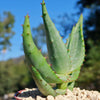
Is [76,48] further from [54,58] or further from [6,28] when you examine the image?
[6,28]

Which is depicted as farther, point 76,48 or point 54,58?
point 76,48

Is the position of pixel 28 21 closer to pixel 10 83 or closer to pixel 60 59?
pixel 60 59

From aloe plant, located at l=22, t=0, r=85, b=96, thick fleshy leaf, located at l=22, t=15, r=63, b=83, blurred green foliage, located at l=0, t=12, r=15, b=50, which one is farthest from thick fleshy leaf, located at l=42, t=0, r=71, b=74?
blurred green foliage, located at l=0, t=12, r=15, b=50

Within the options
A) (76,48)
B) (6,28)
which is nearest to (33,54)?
(76,48)

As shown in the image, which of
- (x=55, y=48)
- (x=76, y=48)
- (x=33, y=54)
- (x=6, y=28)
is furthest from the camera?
(x=6, y=28)

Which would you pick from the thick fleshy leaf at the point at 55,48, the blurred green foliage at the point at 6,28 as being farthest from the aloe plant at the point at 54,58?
the blurred green foliage at the point at 6,28

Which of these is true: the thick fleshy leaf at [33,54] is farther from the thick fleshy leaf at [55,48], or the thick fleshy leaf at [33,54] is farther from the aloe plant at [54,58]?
the thick fleshy leaf at [55,48]

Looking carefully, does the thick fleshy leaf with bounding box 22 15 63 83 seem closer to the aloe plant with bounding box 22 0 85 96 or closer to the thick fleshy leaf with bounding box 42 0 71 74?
the aloe plant with bounding box 22 0 85 96

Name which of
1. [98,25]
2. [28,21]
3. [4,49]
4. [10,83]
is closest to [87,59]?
[98,25]
